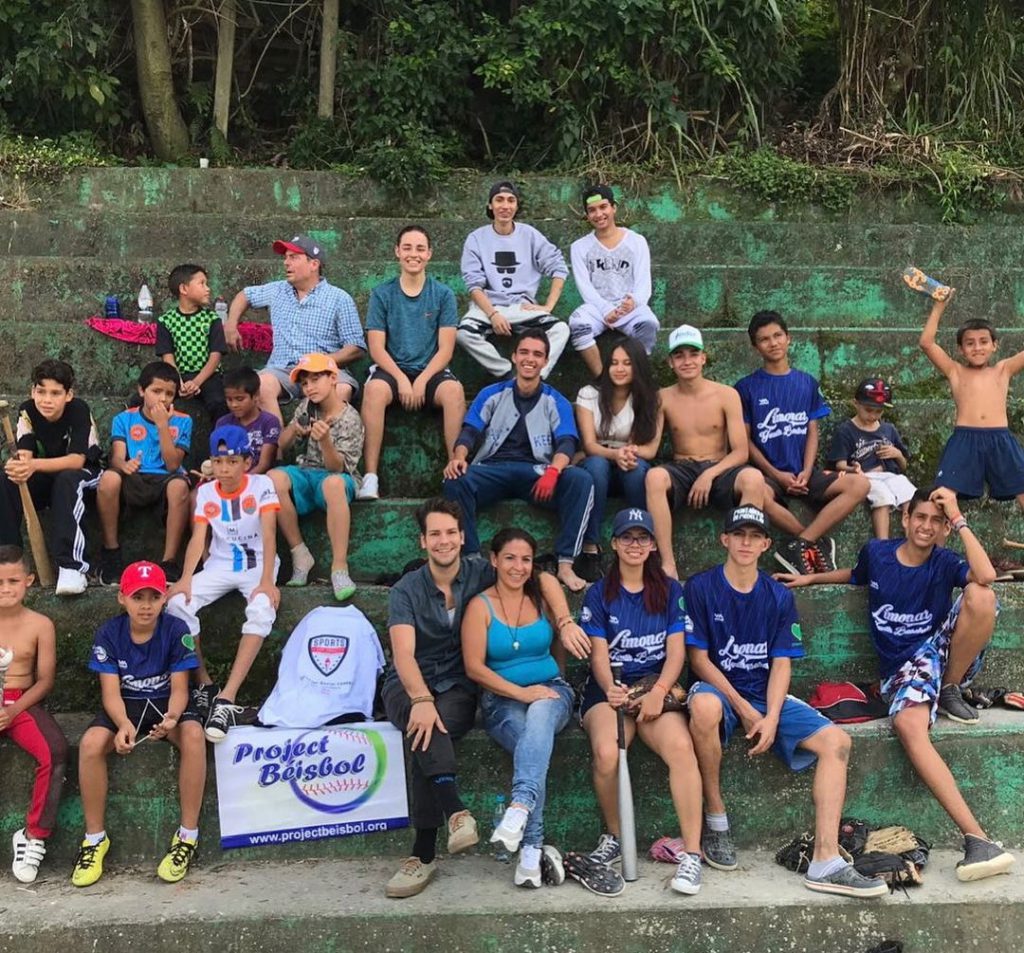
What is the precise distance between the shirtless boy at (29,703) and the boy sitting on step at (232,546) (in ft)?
1.75

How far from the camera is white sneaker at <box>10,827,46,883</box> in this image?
4.00 m

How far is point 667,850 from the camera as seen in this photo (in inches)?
162

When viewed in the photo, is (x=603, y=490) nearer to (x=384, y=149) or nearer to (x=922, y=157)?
(x=384, y=149)

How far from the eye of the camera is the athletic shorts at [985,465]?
5.30 m

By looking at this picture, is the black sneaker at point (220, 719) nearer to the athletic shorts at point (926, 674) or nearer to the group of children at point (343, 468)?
the group of children at point (343, 468)

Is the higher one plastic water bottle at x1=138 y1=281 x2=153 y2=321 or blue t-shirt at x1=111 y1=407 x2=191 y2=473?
plastic water bottle at x1=138 y1=281 x2=153 y2=321

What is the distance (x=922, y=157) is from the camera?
8594mm

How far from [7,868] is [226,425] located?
79.6 inches

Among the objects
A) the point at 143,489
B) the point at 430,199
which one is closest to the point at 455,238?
the point at 430,199

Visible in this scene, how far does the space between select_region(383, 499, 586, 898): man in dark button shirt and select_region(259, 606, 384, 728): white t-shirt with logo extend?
122 millimetres

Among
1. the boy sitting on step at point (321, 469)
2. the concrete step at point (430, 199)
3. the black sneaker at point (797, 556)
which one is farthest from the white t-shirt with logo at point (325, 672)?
the concrete step at point (430, 199)

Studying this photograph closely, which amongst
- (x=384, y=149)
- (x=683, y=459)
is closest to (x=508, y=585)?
(x=683, y=459)

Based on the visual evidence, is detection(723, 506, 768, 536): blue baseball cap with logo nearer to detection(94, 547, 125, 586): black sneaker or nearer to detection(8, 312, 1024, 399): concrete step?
detection(8, 312, 1024, 399): concrete step

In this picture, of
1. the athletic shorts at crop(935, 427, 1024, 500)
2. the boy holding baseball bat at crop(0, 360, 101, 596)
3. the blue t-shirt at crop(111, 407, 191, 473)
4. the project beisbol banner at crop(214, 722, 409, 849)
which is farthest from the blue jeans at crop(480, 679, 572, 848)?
the athletic shorts at crop(935, 427, 1024, 500)
